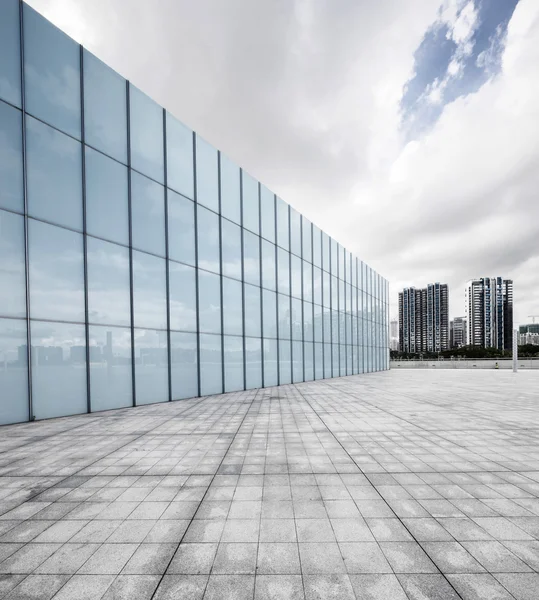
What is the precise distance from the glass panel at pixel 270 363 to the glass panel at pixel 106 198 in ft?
38.0

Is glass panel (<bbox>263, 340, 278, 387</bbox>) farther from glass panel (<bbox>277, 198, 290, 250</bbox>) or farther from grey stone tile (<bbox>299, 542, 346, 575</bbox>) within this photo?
grey stone tile (<bbox>299, 542, 346, 575</bbox>)

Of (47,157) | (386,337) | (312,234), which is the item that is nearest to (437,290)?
(386,337)

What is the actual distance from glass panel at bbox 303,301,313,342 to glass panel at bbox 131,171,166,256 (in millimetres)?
13782

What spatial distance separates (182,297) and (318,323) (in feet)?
48.4

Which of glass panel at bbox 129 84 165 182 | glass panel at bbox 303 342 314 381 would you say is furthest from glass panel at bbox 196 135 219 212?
glass panel at bbox 303 342 314 381

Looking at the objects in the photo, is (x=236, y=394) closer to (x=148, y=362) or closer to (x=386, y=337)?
(x=148, y=362)

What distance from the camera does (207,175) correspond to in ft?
60.4

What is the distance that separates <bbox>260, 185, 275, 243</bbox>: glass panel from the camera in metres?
22.5

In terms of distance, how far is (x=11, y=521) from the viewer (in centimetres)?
454

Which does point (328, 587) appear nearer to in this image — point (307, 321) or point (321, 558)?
point (321, 558)

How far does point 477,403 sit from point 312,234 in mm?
18285

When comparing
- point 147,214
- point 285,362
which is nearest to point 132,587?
point 147,214

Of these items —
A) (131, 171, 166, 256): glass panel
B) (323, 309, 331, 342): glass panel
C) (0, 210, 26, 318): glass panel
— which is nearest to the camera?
(0, 210, 26, 318): glass panel

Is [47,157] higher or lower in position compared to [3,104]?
lower
